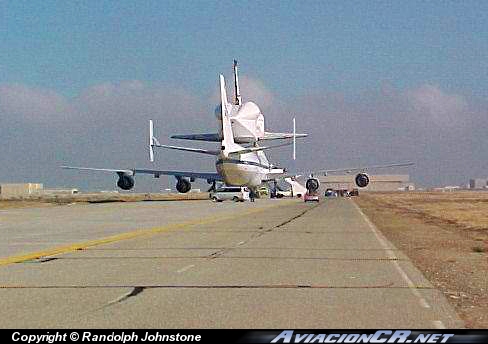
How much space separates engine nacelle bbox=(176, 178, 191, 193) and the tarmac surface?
58940 mm

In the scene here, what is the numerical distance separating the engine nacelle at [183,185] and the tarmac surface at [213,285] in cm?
5894

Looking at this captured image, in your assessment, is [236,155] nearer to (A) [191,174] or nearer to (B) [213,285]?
(A) [191,174]

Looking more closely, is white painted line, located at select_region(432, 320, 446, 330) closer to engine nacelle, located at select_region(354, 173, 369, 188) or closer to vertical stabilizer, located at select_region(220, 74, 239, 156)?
vertical stabilizer, located at select_region(220, 74, 239, 156)

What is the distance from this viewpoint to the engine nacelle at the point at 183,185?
277ft

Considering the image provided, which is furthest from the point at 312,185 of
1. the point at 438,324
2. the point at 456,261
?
the point at 438,324

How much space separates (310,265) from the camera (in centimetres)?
1719

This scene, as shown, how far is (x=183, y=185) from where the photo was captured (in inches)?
3337

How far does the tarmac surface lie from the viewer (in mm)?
9766

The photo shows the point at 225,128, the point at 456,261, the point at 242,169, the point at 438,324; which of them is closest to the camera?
the point at 438,324

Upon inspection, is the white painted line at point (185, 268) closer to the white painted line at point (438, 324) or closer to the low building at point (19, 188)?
the white painted line at point (438, 324)

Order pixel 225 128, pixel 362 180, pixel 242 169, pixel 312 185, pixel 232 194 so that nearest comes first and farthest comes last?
pixel 232 194 → pixel 242 169 → pixel 225 128 → pixel 362 180 → pixel 312 185

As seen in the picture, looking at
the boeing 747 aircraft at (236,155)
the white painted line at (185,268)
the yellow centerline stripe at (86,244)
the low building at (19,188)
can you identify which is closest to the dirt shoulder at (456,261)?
the white painted line at (185,268)

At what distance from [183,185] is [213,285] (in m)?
71.6

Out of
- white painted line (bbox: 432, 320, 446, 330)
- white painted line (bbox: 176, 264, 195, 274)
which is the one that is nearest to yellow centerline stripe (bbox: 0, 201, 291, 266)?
white painted line (bbox: 176, 264, 195, 274)
